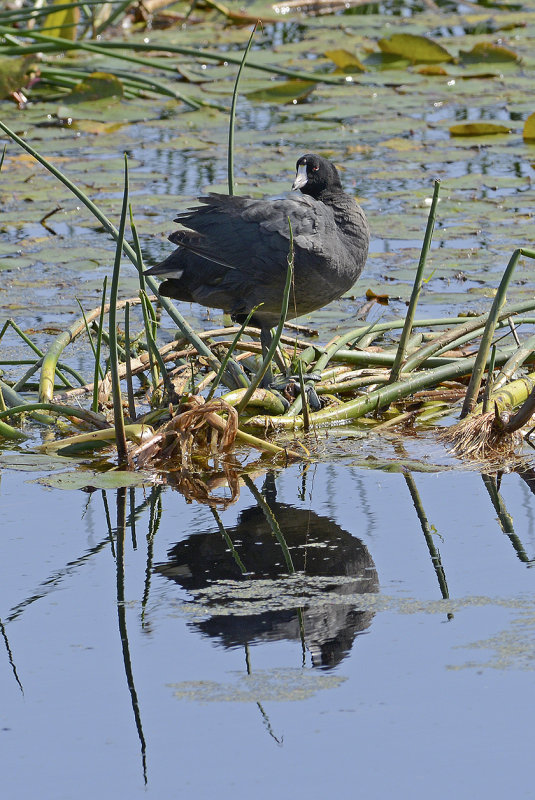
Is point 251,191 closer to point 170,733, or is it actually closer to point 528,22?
point 170,733

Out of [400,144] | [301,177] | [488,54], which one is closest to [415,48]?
[488,54]

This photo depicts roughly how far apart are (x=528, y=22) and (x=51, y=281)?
651cm

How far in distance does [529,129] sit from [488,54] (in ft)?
7.15

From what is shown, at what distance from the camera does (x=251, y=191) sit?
616 centimetres

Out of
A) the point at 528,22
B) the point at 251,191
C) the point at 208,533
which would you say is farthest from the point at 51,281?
the point at 528,22

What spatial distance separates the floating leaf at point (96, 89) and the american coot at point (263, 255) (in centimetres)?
440

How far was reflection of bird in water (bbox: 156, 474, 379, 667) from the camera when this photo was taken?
2365mm

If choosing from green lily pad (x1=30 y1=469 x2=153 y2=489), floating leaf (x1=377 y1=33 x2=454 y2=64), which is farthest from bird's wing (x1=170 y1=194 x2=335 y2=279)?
floating leaf (x1=377 y1=33 x2=454 y2=64)

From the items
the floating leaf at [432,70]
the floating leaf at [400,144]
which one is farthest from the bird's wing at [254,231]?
the floating leaf at [432,70]

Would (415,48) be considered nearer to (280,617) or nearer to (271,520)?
(271,520)

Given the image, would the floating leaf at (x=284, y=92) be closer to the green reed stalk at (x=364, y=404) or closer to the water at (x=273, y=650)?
the green reed stalk at (x=364, y=404)

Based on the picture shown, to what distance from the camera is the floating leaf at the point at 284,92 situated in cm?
836

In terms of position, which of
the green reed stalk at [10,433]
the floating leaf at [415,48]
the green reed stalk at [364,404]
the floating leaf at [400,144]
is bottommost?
the green reed stalk at [10,433]

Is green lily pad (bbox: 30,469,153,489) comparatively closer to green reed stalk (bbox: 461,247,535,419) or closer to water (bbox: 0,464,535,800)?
water (bbox: 0,464,535,800)
